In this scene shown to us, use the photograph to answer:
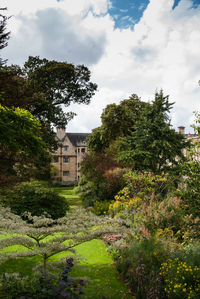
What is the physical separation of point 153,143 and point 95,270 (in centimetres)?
1214

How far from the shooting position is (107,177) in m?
17.1

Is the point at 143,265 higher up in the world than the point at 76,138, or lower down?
lower down

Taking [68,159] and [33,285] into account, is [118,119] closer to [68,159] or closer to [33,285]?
[33,285]

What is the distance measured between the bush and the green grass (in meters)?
3.25

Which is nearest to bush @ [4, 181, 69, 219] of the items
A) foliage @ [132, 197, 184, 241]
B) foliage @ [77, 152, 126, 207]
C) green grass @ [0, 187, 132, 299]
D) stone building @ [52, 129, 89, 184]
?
green grass @ [0, 187, 132, 299]

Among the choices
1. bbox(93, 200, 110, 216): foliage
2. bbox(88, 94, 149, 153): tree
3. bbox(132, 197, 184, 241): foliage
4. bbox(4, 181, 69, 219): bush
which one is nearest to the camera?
bbox(132, 197, 184, 241): foliage

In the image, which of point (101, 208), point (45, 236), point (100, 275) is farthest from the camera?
point (101, 208)

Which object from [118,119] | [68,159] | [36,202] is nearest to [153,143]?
[118,119]

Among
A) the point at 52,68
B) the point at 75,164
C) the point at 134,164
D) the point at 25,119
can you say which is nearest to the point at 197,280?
the point at 25,119

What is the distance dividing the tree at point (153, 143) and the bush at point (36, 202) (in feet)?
20.3

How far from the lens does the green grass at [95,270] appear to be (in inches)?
221

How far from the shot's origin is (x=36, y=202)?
12.8 m

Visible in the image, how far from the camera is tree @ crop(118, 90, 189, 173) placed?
17719 millimetres

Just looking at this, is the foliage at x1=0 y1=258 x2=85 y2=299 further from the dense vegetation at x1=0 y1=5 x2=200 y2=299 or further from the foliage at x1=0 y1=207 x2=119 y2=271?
the foliage at x1=0 y1=207 x2=119 y2=271
